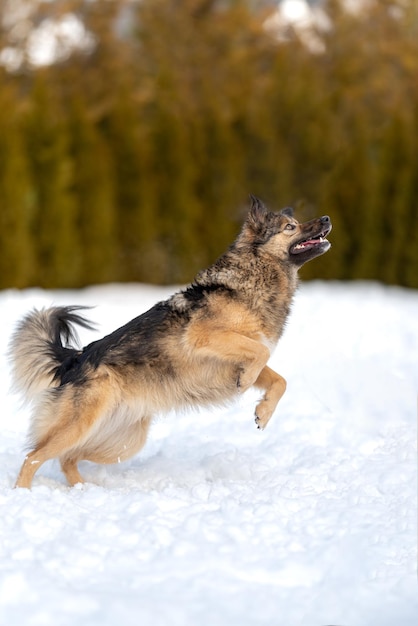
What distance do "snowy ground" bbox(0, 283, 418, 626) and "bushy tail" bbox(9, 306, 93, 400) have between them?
56cm

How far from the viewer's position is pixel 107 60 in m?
22.6

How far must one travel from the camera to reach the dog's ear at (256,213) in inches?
207

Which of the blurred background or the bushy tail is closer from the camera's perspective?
the bushy tail

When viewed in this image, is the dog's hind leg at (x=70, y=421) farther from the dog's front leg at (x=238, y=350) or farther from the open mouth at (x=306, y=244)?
the open mouth at (x=306, y=244)

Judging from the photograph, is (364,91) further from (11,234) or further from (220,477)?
(220,477)

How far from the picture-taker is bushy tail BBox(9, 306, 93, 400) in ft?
16.6

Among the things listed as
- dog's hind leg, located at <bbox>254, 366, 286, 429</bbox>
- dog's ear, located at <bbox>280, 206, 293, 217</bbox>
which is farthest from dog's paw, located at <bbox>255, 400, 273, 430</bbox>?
dog's ear, located at <bbox>280, 206, 293, 217</bbox>

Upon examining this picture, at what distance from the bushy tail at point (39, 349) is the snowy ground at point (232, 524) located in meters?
0.56

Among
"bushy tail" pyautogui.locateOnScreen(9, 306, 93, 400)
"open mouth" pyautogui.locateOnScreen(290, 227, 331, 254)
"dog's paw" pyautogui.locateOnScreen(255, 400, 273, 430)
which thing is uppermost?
"open mouth" pyautogui.locateOnScreen(290, 227, 331, 254)

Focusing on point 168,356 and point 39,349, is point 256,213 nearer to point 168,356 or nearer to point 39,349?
point 168,356

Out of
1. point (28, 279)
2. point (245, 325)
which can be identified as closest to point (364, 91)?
point (28, 279)

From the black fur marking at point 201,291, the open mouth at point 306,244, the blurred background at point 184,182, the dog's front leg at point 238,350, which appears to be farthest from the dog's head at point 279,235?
the blurred background at point 184,182

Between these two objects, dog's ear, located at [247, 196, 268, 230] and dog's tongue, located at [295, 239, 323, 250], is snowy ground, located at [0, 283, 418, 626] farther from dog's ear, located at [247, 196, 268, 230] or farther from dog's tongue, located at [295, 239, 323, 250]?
dog's ear, located at [247, 196, 268, 230]

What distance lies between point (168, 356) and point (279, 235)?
3.72ft
